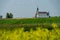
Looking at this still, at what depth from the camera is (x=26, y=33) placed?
174 inches

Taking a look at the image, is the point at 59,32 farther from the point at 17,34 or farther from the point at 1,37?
the point at 1,37

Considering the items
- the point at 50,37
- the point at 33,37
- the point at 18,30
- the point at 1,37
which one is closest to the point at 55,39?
the point at 50,37

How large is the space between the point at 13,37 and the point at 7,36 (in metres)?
0.12

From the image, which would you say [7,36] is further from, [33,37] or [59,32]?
[59,32]

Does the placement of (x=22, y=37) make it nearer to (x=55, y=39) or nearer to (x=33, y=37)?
(x=33, y=37)

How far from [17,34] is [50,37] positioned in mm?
639

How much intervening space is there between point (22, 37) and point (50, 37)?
1.81 ft

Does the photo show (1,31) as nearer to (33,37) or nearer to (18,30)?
(18,30)

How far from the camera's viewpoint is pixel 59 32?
456 cm

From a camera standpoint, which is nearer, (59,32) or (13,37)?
(13,37)

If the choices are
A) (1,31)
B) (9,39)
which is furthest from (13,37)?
(1,31)

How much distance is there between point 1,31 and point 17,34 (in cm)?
36

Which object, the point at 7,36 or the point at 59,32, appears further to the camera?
the point at 59,32

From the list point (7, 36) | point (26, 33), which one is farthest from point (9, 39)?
point (26, 33)
